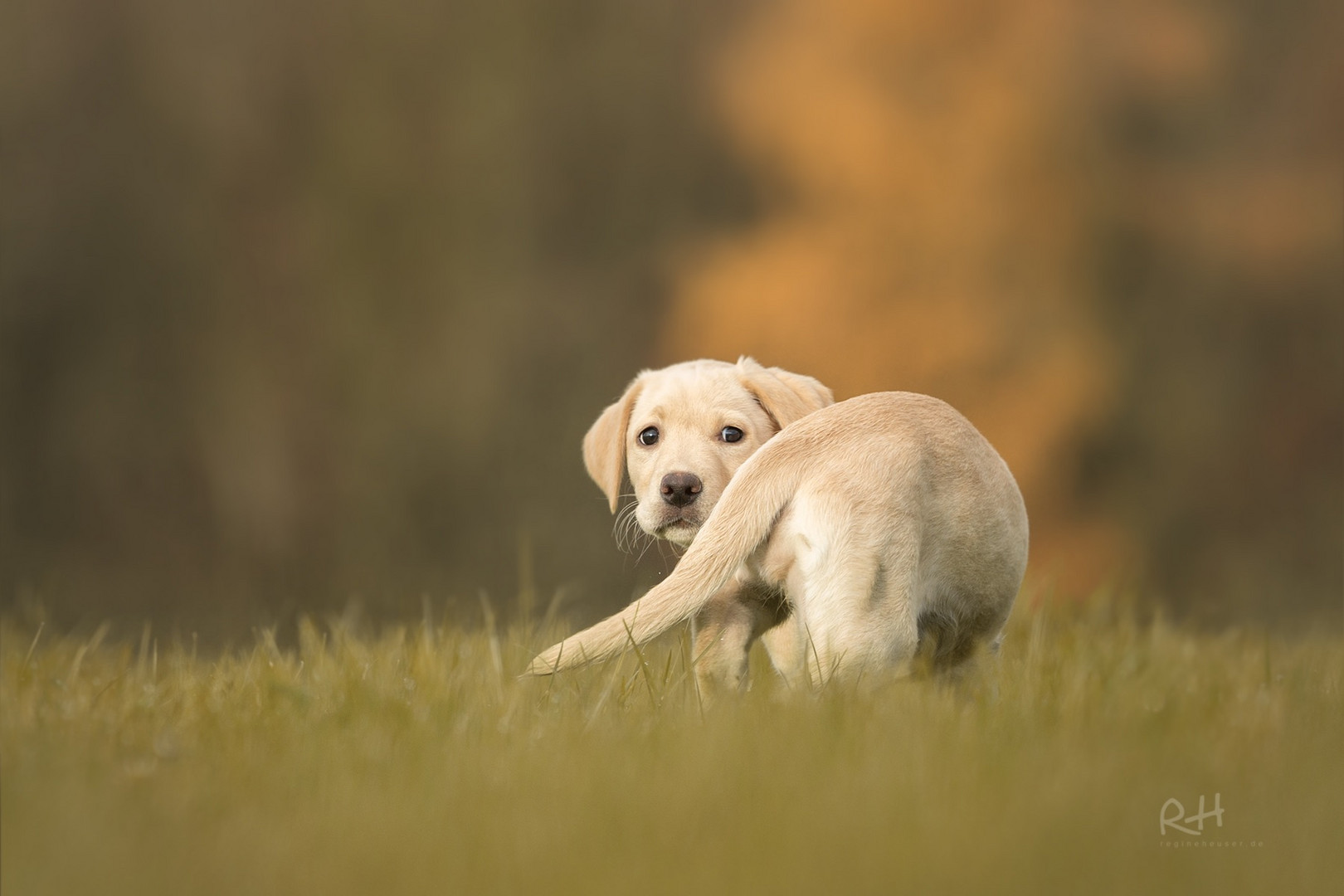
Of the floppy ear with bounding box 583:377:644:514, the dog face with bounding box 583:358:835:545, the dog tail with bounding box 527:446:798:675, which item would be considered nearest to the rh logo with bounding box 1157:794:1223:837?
the dog tail with bounding box 527:446:798:675

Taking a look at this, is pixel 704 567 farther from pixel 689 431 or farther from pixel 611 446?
pixel 611 446

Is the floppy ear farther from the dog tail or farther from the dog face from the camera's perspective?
the dog tail

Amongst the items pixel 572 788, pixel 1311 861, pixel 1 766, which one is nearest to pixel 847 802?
pixel 572 788

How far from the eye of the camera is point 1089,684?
255 centimetres

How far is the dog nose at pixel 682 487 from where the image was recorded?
304 centimetres

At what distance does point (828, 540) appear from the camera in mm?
2527

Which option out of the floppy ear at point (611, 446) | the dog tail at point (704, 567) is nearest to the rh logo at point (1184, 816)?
the dog tail at point (704, 567)

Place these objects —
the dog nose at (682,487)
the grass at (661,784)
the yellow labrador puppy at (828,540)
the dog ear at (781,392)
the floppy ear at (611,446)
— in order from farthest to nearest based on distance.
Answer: the floppy ear at (611,446)
the dog ear at (781,392)
the dog nose at (682,487)
the yellow labrador puppy at (828,540)
the grass at (661,784)

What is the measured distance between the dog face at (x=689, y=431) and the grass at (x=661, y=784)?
421mm

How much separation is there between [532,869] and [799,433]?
1.31 m

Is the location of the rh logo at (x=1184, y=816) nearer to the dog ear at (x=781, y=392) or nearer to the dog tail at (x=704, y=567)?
the dog tail at (x=704, y=567)

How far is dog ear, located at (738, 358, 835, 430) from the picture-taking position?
3264mm

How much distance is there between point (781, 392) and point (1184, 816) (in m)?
1.63

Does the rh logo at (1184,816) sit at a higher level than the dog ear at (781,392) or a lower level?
lower
